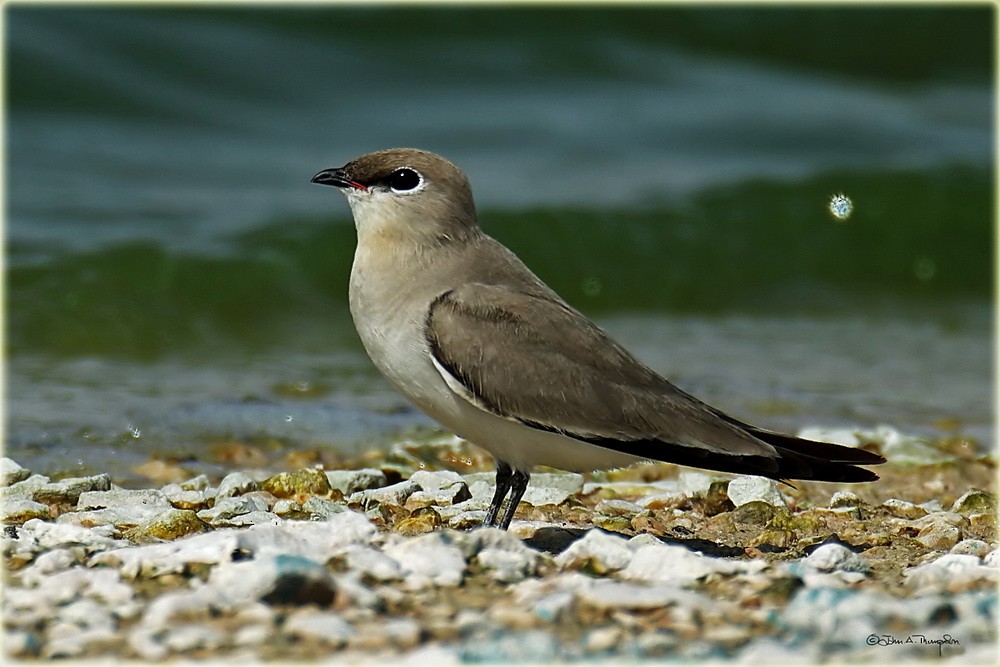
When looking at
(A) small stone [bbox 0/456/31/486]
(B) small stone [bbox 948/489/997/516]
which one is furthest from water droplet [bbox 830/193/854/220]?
(A) small stone [bbox 0/456/31/486]

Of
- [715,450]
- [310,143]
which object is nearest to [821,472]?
[715,450]

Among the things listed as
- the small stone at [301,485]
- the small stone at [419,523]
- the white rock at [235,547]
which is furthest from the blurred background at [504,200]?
the white rock at [235,547]

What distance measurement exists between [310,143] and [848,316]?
708 cm

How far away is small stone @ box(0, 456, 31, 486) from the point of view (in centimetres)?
627

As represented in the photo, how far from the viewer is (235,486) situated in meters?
6.25

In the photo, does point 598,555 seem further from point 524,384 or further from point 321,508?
point 321,508

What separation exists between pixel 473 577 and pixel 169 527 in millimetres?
1439

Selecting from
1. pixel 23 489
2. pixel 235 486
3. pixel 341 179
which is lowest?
pixel 23 489

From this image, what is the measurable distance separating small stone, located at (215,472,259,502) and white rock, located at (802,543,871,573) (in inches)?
103

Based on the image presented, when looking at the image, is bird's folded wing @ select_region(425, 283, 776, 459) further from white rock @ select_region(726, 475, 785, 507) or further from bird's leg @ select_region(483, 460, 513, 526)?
white rock @ select_region(726, 475, 785, 507)

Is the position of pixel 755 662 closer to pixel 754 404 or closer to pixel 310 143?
pixel 754 404

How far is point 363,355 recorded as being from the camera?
35.3 ft

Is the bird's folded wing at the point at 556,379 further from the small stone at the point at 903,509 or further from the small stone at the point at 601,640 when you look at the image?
the small stone at the point at 601,640
